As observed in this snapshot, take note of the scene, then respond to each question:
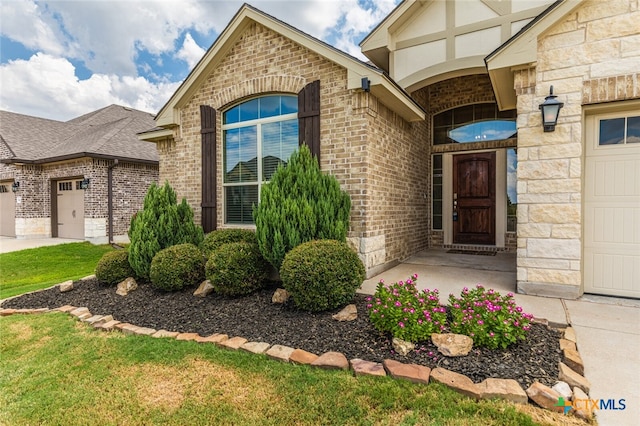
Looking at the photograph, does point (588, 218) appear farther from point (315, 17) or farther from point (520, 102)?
point (315, 17)

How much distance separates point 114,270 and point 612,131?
7.59m

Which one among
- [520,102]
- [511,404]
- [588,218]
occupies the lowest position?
[511,404]

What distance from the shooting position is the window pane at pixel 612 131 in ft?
13.3

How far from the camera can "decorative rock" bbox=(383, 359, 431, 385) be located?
2.43m

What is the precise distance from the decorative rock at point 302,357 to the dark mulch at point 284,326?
116 mm

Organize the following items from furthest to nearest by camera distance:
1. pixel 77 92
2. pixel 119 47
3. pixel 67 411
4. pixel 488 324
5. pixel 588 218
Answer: pixel 77 92 < pixel 119 47 < pixel 588 218 < pixel 488 324 < pixel 67 411

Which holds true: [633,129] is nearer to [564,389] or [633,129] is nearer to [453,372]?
[564,389]

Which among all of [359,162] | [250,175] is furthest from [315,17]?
[359,162]

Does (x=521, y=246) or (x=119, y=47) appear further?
(x=119, y=47)

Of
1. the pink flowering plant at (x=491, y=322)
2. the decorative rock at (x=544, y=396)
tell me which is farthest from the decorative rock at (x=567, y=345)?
the decorative rock at (x=544, y=396)

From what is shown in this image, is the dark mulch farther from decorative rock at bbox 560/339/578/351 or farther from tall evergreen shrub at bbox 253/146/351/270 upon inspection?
tall evergreen shrub at bbox 253/146/351/270

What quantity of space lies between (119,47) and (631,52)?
513 inches

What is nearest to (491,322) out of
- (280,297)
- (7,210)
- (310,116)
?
(280,297)

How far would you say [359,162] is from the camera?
201 inches
